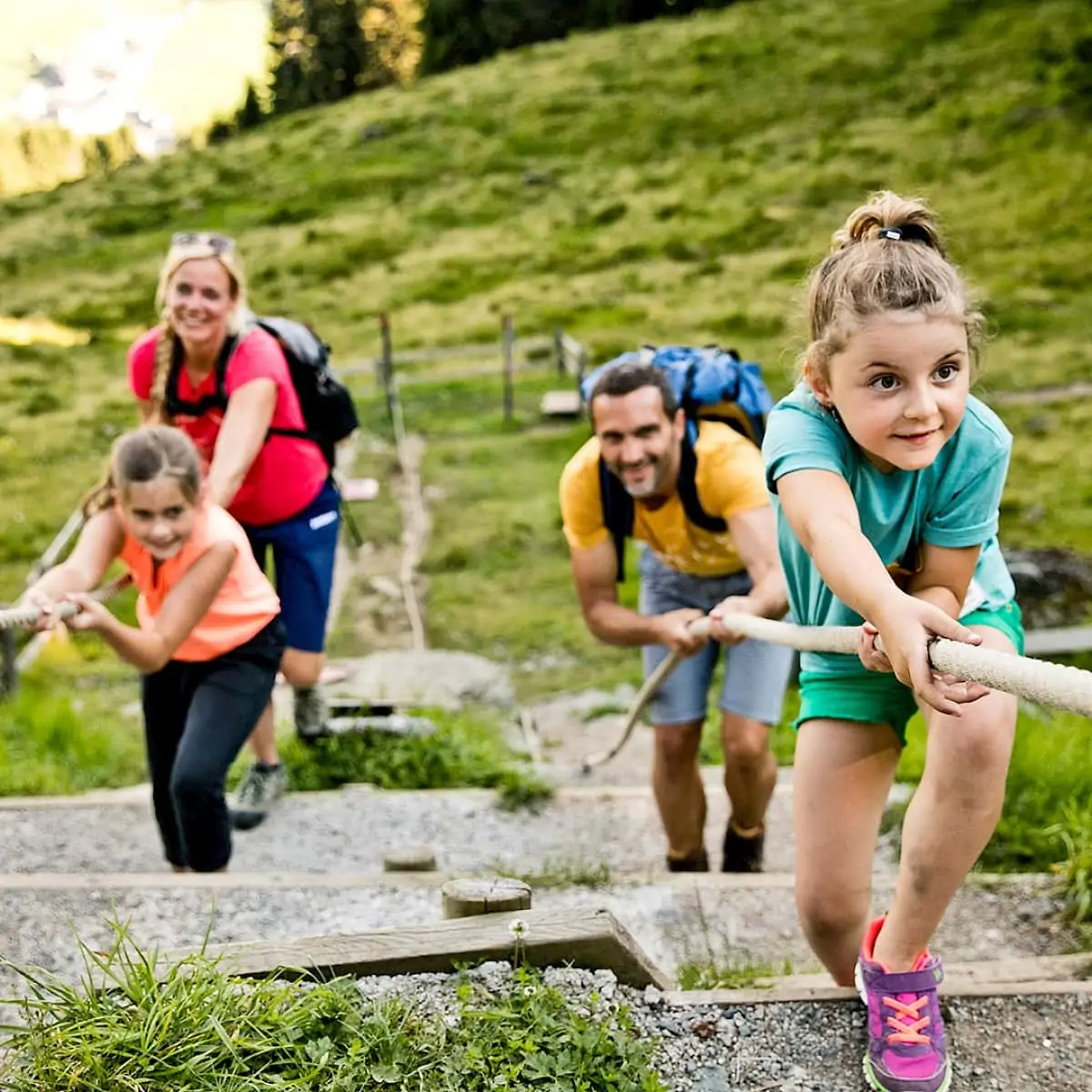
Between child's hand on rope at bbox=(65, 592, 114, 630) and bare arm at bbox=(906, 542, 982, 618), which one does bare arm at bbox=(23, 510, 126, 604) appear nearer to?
child's hand on rope at bbox=(65, 592, 114, 630)

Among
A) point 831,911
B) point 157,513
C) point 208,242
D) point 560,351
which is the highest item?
point 208,242

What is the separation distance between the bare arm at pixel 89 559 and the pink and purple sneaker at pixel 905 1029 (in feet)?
9.20

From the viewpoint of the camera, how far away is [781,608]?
4.21 meters

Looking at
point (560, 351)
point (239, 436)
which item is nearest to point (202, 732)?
point (239, 436)

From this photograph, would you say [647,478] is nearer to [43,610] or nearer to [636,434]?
[636,434]

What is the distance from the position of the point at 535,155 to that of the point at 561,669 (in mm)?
31059

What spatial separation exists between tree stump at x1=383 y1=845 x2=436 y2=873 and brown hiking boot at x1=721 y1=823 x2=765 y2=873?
1267mm

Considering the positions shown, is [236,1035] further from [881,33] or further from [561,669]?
[881,33]

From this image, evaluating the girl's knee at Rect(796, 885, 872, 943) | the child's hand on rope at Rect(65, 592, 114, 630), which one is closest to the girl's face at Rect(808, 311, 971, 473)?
the girl's knee at Rect(796, 885, 872, 943)

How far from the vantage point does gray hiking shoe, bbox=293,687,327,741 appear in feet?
21.5

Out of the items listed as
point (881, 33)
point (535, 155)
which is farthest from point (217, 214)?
point (881, 33)

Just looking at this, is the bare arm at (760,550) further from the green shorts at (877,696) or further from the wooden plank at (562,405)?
the wooden plank at (562,405)

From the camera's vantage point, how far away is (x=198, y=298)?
16.3 feet

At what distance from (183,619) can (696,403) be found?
6.49ft
